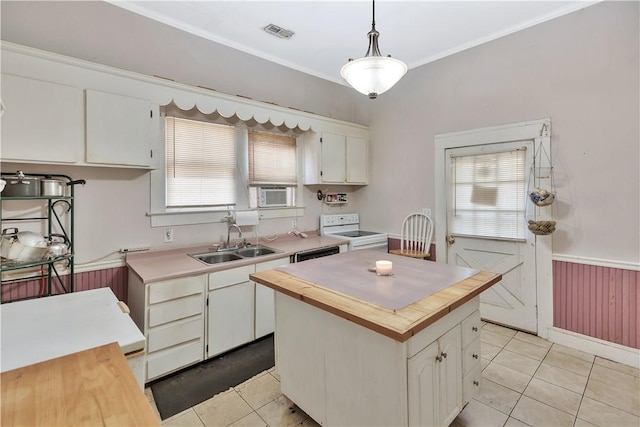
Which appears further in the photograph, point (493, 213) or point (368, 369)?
point (493, 213)

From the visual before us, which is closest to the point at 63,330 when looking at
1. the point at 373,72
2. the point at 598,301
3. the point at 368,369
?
the point at 368,369

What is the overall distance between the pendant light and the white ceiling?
1156 millimetres

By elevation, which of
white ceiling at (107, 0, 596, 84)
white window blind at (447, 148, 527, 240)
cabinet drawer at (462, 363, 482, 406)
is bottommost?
cabinet drawer at (462, 363, 482, 406)

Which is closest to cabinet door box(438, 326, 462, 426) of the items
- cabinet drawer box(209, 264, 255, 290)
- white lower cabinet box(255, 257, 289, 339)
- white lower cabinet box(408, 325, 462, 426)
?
white lower cabinet box(408, 325, 462, 426)

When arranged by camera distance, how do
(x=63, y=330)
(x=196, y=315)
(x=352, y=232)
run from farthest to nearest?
1. (x=352, y=232)
2. (x=196, y=315)
3. (x=63, y=330)

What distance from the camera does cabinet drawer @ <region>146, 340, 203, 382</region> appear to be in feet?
6.99

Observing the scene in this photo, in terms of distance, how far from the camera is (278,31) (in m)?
2.96

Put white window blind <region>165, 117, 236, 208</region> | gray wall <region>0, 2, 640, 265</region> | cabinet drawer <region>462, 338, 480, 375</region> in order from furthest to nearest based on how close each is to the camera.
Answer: white window blind <region>165, 117, 236, 208</region> → gray wall <region>0, 2, 640, 265</region> → cabinet drawer <region>462, 338, 480, 375</region>

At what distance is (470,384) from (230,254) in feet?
7.40

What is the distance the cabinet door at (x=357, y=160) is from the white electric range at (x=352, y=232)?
1.80 feet

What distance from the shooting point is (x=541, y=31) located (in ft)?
9.08

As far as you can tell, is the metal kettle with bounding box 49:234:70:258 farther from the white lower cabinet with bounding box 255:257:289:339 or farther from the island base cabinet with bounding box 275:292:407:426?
the island base cabinet with bounding box 275:292:407:426

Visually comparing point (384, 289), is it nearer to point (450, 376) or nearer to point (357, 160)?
point (450, 376)

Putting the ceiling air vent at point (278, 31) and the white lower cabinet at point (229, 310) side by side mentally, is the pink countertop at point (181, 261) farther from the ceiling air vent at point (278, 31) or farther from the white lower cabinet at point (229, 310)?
the ceiling air vent at point (278, 31)
